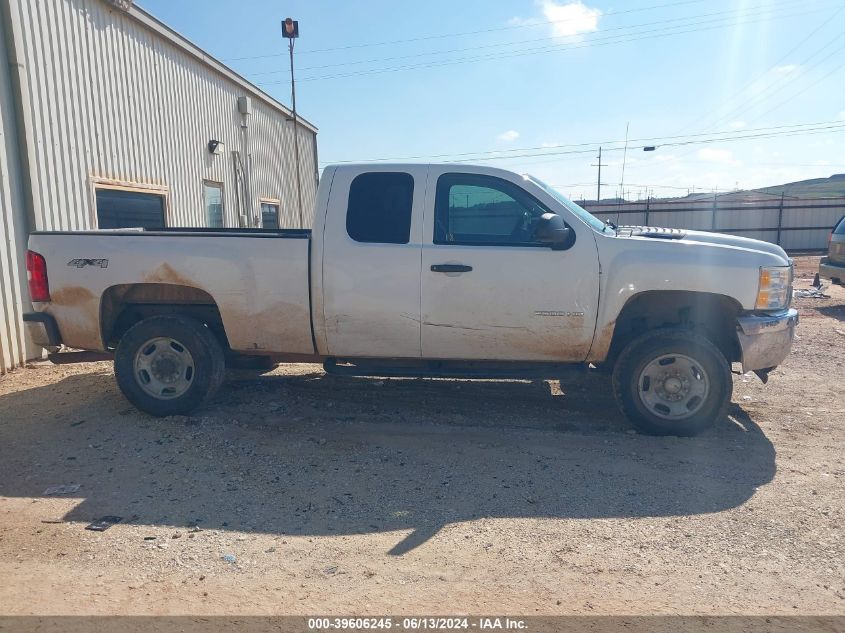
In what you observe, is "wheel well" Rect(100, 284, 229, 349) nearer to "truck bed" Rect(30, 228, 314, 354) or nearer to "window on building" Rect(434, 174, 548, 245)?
"truck bed" Rect(30, 228, 314, 354)

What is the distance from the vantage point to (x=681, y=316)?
5008mm

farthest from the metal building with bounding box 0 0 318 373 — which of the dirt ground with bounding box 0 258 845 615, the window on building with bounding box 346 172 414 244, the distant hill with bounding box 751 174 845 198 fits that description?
the distant hill with bounding box 751 174 845 198

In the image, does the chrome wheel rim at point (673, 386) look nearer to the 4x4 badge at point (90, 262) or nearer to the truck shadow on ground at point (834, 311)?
the 4x4 badge at point (90, 262)

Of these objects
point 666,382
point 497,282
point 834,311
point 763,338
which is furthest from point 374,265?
point 834,311

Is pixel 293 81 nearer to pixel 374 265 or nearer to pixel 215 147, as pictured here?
pixel 215 147

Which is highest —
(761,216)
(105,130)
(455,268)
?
(105,130)

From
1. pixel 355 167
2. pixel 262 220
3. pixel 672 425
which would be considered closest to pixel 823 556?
pixel 672 425

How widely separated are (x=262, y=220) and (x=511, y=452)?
1264cm

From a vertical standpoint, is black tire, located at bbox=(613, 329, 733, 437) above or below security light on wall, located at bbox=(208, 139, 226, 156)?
below

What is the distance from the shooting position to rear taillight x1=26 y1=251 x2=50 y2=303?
5.00 meters

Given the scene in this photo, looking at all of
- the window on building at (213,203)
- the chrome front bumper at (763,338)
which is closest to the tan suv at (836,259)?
the chrome front bumper at (763,338)

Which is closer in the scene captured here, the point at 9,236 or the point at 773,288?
the point at 773,288

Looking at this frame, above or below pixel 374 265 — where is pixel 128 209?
above

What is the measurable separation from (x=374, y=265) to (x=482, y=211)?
1.02 metres
